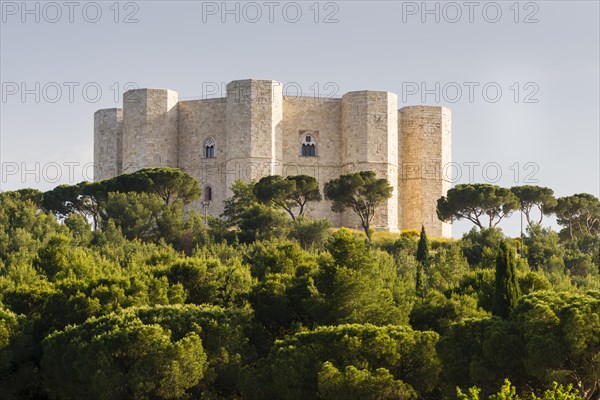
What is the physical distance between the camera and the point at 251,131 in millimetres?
51812

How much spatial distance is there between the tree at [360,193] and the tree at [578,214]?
924 centimetres

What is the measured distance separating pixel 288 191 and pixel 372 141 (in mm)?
5104

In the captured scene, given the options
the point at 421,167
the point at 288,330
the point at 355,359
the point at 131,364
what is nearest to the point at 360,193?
the point at 421,167

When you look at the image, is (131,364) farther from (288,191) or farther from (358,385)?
(288,191)

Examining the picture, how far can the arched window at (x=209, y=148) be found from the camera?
53938 millimetres

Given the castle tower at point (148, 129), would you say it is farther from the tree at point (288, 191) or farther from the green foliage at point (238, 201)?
the tree at point (288, 191)

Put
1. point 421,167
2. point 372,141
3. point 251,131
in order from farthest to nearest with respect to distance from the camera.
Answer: point 421,167 → point 372,141 → point 251,131

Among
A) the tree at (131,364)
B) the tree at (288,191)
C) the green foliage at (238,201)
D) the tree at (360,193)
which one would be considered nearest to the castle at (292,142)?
the tree at (360,193)

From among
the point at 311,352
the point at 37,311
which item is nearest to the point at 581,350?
the point at 311,352

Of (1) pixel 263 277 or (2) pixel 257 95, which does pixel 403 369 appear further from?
(2) pixel 257 95

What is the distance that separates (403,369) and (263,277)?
736 cm

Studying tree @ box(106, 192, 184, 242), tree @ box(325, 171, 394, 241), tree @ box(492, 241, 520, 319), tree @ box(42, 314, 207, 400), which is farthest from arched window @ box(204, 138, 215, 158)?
tree @ box(492, 241, 520, 319)

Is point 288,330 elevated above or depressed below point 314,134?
below

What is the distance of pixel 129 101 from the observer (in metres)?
54.2
